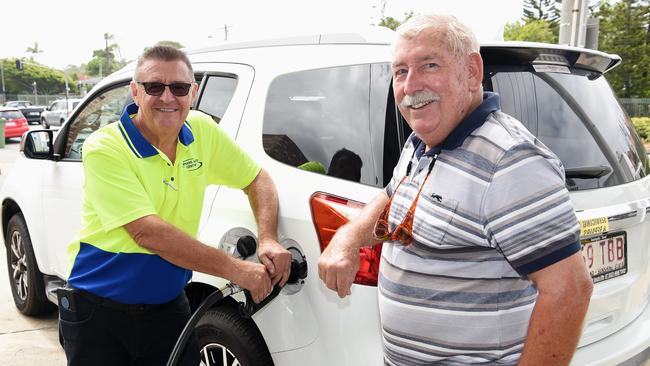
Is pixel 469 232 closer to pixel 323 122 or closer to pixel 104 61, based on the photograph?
pixel 323 122

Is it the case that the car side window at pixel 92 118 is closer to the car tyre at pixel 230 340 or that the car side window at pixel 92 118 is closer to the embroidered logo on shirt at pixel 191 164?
the embroidered logo on shirt at pixel 191 164

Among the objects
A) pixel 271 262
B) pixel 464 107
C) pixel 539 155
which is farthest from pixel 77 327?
pixel 539 155

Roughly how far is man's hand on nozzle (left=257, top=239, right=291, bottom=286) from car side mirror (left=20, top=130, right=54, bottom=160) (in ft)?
7.67

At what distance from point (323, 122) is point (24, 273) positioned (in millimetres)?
3416

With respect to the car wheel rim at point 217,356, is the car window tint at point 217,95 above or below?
→ above

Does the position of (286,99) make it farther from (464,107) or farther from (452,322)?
(452,322)

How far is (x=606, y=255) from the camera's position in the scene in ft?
7.35

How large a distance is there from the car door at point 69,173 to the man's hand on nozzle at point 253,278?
1850 mm

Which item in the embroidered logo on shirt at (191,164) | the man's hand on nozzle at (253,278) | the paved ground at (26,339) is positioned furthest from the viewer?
the paved ground at (26,339)

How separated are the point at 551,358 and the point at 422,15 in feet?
2.94

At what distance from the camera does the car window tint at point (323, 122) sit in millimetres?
2137

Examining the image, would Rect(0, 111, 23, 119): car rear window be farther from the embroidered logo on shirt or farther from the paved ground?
the embroidered logo on shirt

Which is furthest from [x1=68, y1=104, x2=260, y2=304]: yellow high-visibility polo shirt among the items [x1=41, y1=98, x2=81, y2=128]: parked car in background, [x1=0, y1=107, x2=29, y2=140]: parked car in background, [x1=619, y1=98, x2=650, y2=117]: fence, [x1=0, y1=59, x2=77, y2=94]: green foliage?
[x1=0, y1=59, x2=77, y2=94]: green foliage

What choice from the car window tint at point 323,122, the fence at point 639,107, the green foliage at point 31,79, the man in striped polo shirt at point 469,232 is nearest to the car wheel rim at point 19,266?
the car window tint at point 323,122
